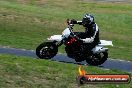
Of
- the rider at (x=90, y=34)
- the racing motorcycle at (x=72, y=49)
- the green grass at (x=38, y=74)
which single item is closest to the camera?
the green grass at (x=38, y=74)

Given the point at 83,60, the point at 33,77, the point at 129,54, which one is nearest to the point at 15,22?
the point at 129,54

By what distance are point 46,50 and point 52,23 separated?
60.0 feet

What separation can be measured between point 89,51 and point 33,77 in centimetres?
448

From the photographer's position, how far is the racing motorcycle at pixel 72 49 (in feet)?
64.4

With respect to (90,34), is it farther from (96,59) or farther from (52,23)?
(52,23)

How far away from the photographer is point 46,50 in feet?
64.4

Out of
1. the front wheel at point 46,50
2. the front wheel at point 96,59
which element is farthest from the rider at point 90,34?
the front wheel at point 46,50

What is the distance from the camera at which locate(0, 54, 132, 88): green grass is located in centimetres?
1555

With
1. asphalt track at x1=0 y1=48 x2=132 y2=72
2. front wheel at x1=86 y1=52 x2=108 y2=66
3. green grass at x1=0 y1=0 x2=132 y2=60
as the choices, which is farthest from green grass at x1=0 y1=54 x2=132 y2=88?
green grass at x1=0 y1=0 x2=132 y2=60

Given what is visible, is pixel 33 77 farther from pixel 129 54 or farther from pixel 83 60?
pixel 129 54

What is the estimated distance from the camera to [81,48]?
65.7 feet

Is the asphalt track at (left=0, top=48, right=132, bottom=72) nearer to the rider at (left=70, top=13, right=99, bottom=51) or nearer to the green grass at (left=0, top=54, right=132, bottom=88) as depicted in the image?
the rider at (left=70, top=13, right=99, bottom=51)

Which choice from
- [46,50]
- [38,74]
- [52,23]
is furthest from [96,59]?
[52,23]

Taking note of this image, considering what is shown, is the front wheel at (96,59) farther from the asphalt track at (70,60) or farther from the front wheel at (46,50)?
the front wheel at (46,50)
